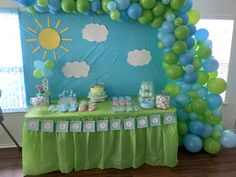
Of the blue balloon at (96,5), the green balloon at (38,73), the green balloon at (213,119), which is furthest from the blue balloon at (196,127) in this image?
the green balloon at (38,73)

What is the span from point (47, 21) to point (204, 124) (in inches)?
86.6

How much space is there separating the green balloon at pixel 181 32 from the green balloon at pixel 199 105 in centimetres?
73

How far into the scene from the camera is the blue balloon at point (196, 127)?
259 cm

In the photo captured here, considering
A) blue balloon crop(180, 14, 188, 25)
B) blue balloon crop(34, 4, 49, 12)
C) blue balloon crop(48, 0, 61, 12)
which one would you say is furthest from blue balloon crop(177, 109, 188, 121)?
blue balloon crop(34, 4, 49, 12)

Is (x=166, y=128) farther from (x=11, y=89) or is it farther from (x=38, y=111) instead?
(x=11, y=89)

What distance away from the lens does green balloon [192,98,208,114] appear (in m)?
2.50

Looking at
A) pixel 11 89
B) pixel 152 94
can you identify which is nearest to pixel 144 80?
pixel 152 94

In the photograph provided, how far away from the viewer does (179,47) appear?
90.4 inches

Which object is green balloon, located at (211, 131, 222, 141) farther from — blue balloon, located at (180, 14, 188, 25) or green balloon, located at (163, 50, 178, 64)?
blue balloon, located at (180, 14, 188, 25)

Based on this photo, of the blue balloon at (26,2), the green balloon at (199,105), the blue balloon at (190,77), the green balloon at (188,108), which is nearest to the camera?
the blue balloon at (26,2)

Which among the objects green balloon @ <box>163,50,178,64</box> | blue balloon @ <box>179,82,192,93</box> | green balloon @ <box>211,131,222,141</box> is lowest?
green balloon @ <box>211,131,222,141</box>

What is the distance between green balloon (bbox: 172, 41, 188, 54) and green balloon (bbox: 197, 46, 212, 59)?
0.86 feet

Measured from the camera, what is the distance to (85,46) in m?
2.69

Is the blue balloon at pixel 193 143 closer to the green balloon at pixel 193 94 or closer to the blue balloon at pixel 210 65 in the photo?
the green balloon at pixel 193 94
